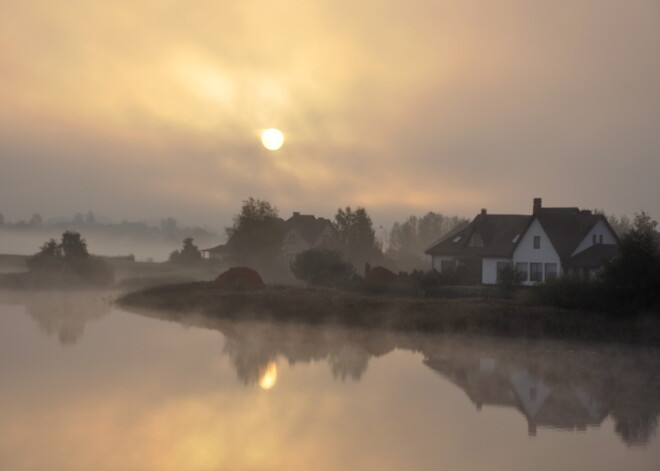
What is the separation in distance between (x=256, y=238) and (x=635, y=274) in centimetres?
4479

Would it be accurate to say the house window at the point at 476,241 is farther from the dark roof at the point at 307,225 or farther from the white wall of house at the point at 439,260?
the dark roof at the point at 307,225

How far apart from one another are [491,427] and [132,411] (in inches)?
364

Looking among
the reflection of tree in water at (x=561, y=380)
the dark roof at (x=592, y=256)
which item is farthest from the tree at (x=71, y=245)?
the reflection of tree in water at (x=561, y=380)

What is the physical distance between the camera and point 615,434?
19.8 m

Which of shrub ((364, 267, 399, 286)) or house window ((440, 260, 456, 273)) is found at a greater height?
house window ((440, 260, 456, 273))

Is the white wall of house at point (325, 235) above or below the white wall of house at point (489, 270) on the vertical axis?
above

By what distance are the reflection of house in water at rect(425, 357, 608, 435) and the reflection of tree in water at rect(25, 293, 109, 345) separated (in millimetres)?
17188

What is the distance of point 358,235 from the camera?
285ft

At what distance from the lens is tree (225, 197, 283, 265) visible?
77.0 meters

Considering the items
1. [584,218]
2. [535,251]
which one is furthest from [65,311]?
[584,218]

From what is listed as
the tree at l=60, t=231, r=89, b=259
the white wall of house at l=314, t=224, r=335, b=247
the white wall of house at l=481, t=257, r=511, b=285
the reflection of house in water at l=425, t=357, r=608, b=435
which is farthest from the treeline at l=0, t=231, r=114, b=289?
the reflection of house in water at l=425, t=357, r=608, b=435

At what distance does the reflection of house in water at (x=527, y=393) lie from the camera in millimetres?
21370

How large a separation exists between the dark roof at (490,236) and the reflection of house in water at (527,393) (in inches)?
1208

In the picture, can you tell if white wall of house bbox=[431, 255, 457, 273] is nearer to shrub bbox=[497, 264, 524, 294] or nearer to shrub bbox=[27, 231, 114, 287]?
shrub bbox=[497, 264, 524, 294]
